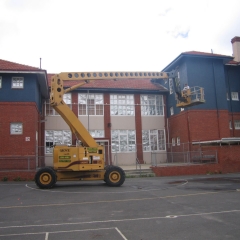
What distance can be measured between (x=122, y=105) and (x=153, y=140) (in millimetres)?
4739

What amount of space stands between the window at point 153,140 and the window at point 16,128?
12590mm

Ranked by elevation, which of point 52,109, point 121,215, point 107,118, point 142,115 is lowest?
point 121,215

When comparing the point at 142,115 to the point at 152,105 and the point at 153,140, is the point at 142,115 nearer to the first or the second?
the point at 152,105

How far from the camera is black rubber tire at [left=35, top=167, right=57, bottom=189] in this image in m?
15.1

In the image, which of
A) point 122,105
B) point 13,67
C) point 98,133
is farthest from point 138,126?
point 13,67

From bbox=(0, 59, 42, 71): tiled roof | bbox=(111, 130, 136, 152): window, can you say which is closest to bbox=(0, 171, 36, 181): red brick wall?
bbox=(0, 59, 42, 71): tiled roof

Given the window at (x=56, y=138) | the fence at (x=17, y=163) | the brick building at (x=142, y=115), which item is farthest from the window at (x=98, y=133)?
the fence at (x=17, y=163)

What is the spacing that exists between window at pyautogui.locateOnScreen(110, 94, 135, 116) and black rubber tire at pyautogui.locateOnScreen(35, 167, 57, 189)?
48.2ft

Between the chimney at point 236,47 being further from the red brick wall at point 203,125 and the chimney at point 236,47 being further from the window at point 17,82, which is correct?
the window at point 17,82

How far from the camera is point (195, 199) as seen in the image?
1151 centimetres

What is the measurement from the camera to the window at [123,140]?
94.3 feet

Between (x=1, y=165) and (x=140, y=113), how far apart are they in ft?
47.8

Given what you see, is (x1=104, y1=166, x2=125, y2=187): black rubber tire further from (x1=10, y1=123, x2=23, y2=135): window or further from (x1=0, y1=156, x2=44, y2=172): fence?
(x1=10, y1=123, x2=23, y2=135): window

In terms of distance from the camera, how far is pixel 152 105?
30.5m
